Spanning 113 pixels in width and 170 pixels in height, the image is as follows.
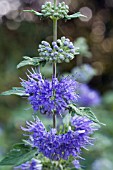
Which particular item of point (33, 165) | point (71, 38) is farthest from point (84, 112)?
point (71, 38)

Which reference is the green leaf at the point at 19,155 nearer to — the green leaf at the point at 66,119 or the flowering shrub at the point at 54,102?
the flowering shrub at the point at 54,102

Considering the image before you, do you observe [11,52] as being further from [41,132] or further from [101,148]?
[41,132]

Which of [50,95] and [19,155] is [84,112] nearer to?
[50,95]

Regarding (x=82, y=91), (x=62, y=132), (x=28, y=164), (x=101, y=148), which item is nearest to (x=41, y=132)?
(x=62, y=132)

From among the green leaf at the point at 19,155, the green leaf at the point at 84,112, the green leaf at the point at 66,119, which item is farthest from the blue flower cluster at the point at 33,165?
the green leaf at the point at 84,112

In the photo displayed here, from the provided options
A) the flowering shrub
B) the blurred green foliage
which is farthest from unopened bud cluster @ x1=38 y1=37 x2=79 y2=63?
the blurred green foliage

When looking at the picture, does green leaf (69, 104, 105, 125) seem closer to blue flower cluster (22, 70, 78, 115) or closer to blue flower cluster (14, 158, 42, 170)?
blue flower cluster (22, 70, 78, 115)
